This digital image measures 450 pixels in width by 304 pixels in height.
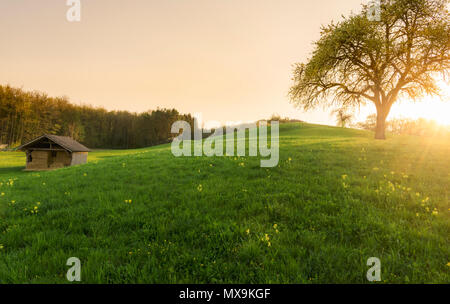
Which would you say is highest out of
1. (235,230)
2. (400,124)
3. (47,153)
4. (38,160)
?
(400,124)

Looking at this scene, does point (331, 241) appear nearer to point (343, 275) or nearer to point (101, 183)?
point (343, 275)

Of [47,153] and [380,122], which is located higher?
[380,122]

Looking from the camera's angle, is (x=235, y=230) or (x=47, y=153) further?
(x=47, y=153)

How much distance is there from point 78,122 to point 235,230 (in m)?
105

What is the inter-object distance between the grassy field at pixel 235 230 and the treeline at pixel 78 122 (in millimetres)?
84079

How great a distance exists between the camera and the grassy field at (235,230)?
3.33 metres

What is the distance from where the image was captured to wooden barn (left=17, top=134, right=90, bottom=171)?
33.0 m

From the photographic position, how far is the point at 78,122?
279 ft

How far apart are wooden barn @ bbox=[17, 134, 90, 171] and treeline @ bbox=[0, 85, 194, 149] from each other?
4611 centimetres

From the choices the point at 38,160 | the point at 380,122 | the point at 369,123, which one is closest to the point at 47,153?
the point at 38,160

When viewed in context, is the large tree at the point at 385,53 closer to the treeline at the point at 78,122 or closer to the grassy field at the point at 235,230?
the grassy field at the point at 235,230

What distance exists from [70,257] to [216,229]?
9.58ft

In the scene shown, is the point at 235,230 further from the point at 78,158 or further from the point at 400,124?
the point at 400,124

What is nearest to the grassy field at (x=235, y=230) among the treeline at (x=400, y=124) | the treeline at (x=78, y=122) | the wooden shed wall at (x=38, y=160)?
the wooden shed wall at (x=38, y=160)
